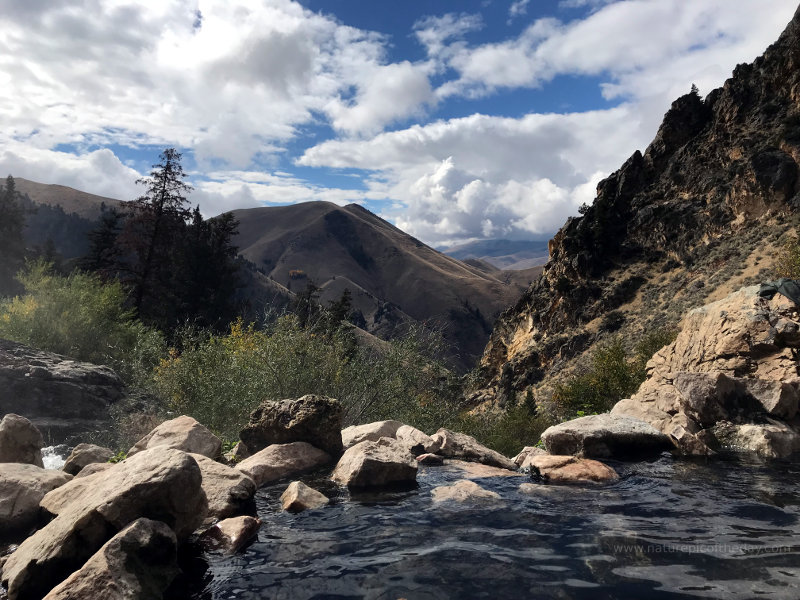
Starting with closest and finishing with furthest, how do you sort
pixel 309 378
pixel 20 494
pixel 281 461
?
pixel 20 494 < pixel 281 461 < pixel 309 378

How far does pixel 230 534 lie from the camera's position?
23.9 feet

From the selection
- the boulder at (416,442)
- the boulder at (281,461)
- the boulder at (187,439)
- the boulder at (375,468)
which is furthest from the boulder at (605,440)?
the boulder at (187,439)

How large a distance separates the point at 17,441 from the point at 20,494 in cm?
352

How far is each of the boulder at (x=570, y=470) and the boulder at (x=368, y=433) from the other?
425 centimetres

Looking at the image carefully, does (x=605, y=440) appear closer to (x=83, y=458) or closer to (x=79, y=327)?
(x=83, y=458)

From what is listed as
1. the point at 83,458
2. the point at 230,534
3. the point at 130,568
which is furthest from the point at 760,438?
the point at 83,458

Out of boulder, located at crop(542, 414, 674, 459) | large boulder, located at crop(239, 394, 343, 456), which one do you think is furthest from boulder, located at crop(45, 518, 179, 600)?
boulder, located at crop(542, 414, 674, 459)

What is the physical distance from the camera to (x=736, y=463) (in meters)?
11.4

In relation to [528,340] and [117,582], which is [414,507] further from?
[528,340]

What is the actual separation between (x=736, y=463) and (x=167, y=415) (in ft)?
59.4

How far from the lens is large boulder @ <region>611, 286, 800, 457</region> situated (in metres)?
12.5

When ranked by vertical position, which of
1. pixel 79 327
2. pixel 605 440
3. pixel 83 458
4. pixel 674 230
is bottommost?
pixel 83 458

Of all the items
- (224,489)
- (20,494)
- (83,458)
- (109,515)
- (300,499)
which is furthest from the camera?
(83,458)

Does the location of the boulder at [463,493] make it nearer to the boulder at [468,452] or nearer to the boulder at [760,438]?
the boulder at [468,452]
